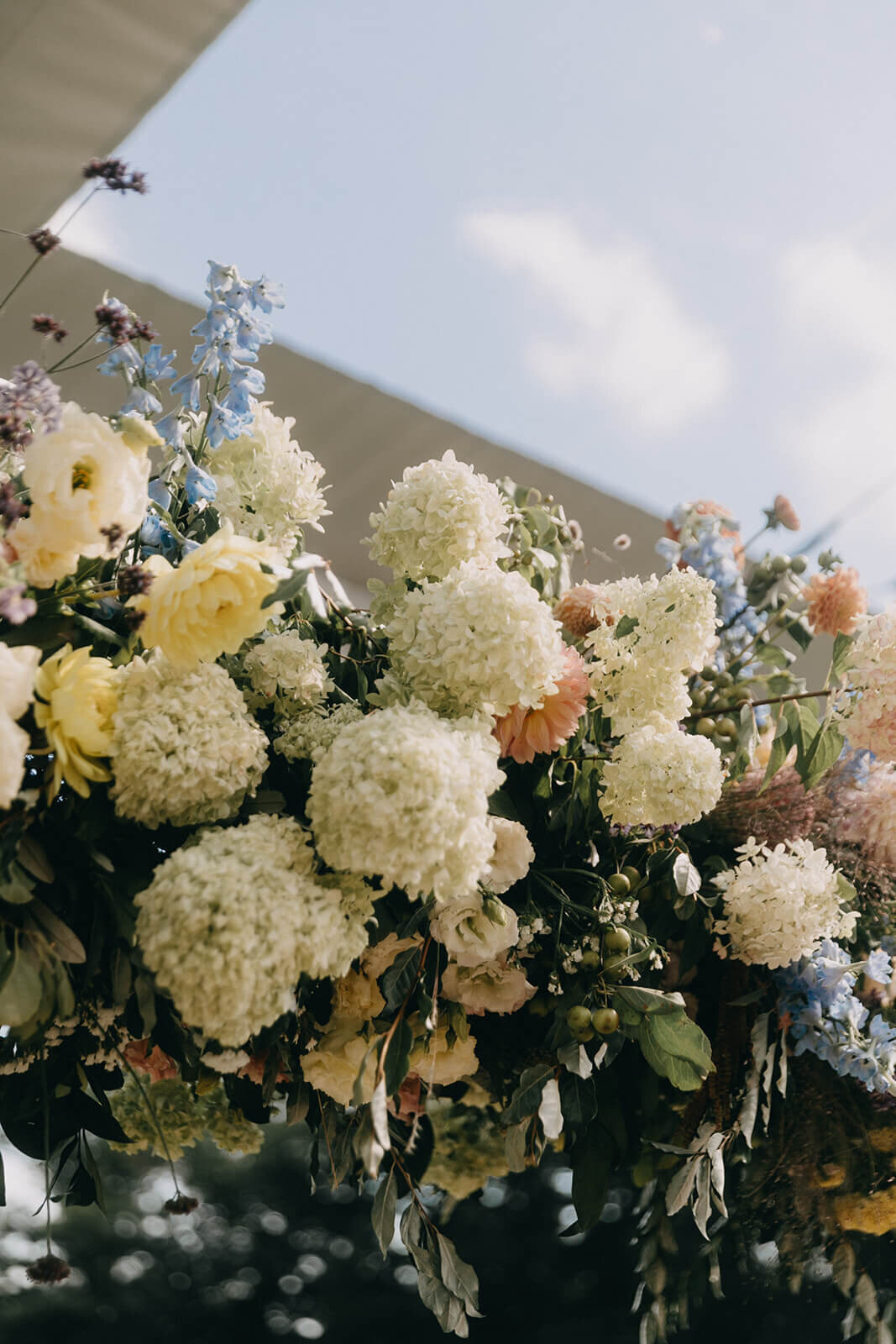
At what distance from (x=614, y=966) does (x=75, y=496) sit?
0.46 metres

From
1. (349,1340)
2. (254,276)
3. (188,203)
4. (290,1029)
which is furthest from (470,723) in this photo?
(349,1340)

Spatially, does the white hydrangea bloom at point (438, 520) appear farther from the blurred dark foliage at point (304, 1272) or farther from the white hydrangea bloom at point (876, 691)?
the blurred dark foliage at point (304, 1272)

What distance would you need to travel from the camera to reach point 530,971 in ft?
2.46

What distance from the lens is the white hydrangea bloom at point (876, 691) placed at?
756 mm

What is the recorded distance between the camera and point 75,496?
524 mm

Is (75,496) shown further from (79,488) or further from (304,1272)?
(304,1272)

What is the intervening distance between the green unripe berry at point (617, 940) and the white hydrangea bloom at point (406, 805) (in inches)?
7.4

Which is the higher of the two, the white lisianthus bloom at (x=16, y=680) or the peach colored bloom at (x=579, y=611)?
the peach colored bloom at (x=579, y=611)

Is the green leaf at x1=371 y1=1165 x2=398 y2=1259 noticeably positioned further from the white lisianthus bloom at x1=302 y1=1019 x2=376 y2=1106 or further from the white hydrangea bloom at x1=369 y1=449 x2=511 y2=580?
the white hydrangea bloom at x1=369 y1=449 x2=511 y2=580

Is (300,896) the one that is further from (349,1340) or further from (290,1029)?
(349,1340)

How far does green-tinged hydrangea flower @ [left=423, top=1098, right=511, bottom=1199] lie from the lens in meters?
1.09

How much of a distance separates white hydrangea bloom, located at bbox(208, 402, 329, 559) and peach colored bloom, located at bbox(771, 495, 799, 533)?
61 centimetres

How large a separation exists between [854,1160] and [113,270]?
2.31m

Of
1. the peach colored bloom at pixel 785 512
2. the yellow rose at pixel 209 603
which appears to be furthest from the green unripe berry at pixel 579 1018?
the peach colored bloom at pixel 785 512
